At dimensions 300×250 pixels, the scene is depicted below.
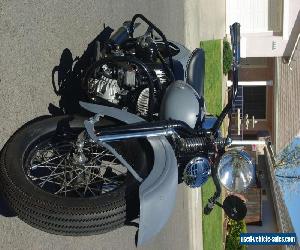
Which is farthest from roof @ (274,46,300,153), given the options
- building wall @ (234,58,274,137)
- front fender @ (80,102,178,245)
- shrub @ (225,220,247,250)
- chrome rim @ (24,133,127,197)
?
front fender @ (80,102,178,245)

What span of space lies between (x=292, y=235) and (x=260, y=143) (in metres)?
6.02

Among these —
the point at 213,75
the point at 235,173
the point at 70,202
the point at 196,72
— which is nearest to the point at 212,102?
the point at 213,75

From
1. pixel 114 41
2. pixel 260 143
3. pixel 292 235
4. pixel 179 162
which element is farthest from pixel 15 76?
pixel 260 143

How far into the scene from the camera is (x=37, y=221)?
3.93 m

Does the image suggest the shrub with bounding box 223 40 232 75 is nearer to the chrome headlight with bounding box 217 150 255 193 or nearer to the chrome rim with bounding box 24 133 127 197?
the chrome rim with bounding box 24 133 127 197

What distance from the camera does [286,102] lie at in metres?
21.5

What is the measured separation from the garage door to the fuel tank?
1593 cm

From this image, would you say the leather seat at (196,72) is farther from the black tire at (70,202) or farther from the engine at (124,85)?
the black tire at (70,202)

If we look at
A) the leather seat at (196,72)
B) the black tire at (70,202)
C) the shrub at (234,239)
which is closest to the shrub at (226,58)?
the shrub at (234,239)

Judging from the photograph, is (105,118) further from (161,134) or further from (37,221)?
(37,221)

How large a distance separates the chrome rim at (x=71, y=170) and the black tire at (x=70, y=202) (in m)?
0.12

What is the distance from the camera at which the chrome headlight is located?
4.00m

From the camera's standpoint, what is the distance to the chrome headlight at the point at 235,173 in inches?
158

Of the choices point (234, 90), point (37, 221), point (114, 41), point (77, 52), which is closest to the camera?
point (37, 221)
